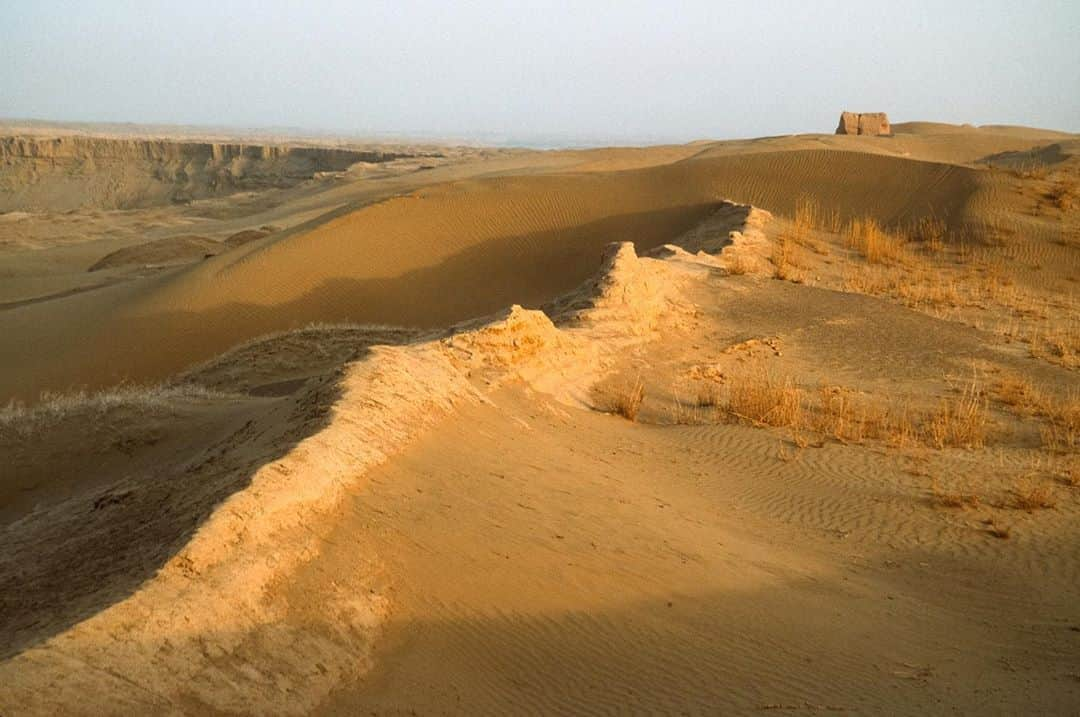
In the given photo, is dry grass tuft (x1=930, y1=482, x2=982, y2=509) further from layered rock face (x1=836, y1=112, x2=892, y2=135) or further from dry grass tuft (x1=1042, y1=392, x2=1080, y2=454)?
layered rock face (x1=836, y1=112, x2=892, y2=135)

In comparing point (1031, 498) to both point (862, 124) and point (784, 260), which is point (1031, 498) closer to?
point (784, 260)

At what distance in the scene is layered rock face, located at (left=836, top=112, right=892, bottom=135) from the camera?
122 ft

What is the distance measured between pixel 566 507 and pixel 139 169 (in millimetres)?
56741

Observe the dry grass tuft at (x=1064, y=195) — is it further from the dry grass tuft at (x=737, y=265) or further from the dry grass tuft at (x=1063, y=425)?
the dry grass tuft at (x=1063, y=425)

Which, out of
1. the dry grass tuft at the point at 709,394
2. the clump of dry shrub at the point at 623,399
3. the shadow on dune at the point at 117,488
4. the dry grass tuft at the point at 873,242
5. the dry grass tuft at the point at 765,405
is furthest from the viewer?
the dry grass tuft at the point at 873,242

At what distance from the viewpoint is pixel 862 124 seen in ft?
123

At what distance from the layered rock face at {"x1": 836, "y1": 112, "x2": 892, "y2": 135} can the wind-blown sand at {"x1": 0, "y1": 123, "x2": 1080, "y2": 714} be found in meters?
24.5

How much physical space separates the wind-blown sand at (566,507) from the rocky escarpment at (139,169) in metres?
40.5

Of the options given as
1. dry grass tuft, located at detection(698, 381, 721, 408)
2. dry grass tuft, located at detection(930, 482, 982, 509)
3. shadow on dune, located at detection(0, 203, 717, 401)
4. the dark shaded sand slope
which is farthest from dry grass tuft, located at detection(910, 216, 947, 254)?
dry grass tuft, located at detection(930, 482, 982, 509)

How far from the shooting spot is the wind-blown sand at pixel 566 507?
351 centimetres

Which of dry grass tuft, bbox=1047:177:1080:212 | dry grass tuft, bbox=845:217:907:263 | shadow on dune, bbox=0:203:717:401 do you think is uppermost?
dry grass tuft, bbox=1047:177:1080:212

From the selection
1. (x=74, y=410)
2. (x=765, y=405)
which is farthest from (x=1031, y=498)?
(x=74, y=410)

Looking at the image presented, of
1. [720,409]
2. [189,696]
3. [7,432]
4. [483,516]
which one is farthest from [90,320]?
[189,696]

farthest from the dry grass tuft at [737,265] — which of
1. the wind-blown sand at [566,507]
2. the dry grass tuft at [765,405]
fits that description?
the dry grass tuft at [765,405]
